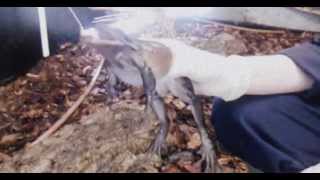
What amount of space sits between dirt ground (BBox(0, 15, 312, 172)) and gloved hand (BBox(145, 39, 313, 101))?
5 cm

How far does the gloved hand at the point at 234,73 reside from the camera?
8.10 feet

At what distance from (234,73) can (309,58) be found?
1.40 ft

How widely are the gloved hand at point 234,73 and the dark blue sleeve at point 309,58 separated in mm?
27

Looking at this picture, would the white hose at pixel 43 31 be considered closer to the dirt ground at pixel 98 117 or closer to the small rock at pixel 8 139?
the dirt ground at pixel 98 117

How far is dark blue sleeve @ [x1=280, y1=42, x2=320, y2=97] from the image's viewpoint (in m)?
2.47

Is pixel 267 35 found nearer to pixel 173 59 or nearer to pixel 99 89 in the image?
pixel 173 59

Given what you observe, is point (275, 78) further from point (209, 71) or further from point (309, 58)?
point (209, 71)

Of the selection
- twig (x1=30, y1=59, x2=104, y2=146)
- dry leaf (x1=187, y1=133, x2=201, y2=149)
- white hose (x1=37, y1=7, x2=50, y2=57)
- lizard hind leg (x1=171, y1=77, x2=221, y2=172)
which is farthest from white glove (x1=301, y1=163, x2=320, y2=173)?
white hose (x1=37, y1=7, x2=50, y2=57)

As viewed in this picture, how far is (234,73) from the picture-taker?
2.48 meters

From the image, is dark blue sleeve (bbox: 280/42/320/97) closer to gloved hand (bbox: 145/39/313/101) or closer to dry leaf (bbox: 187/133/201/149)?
gloved hand (bbox: 145/39/313/101)

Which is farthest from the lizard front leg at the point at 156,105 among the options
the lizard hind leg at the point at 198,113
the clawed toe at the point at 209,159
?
the clawed toe at the point at 209,159

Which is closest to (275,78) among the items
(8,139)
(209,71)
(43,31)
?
(209,71)

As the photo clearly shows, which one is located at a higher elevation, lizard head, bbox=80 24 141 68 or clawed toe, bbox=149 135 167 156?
lizard head, bbox=80 24 141 68

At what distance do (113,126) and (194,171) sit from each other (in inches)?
20.0
